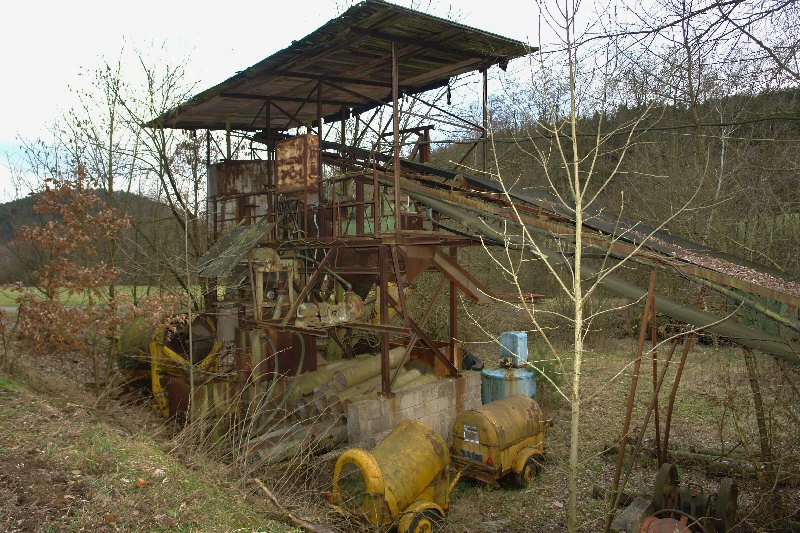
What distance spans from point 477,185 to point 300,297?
3913 mm

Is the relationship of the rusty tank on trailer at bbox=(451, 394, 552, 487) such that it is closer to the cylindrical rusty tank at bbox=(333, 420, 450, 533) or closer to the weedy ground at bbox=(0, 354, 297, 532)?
the cylindrical rusty tank at bbox=(333, 420, 450, 533)

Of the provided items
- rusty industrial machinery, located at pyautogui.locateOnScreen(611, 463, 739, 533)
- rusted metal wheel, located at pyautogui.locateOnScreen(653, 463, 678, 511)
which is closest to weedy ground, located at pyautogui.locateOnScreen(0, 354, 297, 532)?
rusty industrial machinery, located at pyautogui.locateOnScreen(611, 463, 739, 533)

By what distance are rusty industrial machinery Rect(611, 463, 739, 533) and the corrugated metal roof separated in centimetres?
641

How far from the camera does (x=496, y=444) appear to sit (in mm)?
8531

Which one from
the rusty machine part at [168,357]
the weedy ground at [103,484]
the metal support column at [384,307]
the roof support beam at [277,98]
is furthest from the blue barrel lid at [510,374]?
the roof support beam at [277,98]

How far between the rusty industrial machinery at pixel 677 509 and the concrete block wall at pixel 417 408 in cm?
412

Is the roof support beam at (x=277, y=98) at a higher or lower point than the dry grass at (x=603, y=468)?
higher

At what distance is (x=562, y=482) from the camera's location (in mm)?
9180

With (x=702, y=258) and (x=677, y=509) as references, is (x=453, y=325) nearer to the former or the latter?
(x=677, y=509)

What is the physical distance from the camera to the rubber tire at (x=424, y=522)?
6.78 m

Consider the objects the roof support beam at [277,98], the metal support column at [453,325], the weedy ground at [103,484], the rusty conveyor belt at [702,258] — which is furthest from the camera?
the roof support beam at [277,98]

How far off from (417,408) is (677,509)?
188 inches

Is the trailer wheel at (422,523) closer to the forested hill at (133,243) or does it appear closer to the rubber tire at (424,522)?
the rubber tire at (424,522)

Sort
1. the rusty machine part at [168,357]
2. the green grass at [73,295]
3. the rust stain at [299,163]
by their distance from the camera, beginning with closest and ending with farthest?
the green grass at [73,295], the rust stain at [299,163], the rusty machine part at [168,357]
